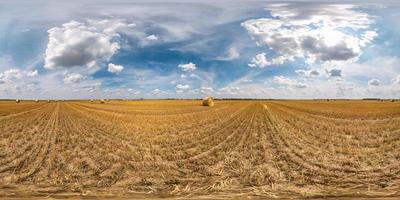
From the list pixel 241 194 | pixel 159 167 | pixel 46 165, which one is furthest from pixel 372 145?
pixel 46 165

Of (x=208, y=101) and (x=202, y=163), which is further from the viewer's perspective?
(x=208, y=101)

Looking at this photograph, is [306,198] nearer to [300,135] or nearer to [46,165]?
[46,165]

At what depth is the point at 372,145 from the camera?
679 inches

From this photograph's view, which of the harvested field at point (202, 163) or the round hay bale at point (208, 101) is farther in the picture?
the round hay bale at point (208, 101)

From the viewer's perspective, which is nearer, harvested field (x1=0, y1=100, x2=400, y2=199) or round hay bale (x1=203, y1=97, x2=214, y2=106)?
harvested field (x1=0, y1=100, x2=400, y2=199)

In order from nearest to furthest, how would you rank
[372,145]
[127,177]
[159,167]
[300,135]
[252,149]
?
[127,177] → [159,167] → [252,149] → [372,145] → [300,135]

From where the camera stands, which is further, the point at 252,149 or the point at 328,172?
the point at 252,149

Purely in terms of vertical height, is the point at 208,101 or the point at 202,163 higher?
the point at 208,101

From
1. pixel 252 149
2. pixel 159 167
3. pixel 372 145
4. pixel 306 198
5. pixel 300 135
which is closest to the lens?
pixel 306 198

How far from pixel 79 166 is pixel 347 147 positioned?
29.3 feet

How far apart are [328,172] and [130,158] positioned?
222 inches

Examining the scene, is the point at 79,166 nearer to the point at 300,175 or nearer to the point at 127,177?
the point at 127,177

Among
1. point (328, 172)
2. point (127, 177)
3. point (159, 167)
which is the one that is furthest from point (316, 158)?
point (127, 177)

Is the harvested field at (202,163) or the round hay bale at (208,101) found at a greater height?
the round hay bale at (208,101)
